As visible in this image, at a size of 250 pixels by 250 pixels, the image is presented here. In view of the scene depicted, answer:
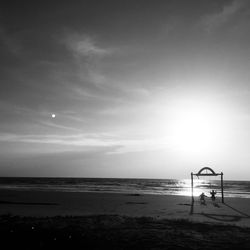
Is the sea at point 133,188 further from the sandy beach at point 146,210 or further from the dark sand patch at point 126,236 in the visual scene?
the dark sand patch at point 126,236

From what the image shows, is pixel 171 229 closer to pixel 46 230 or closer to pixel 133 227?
pixel 133 227

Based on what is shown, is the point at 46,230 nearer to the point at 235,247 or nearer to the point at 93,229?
the point at 93,229

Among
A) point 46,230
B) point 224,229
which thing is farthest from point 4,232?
point 224,229

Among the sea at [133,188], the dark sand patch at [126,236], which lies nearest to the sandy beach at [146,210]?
the dark sand patch at [126,236]

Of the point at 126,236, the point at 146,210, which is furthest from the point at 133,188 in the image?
the point at 126,236

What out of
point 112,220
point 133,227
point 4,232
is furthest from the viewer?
point 112,220

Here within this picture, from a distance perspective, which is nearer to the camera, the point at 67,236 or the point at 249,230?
the point at 67,236

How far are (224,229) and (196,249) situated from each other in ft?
15.3

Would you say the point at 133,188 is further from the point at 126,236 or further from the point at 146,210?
the point at 126,236

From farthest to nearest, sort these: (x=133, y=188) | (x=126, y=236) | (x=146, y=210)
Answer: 1. (x=133, y=188)
2. (x=146, y=210)
3. (x=126, y=236)

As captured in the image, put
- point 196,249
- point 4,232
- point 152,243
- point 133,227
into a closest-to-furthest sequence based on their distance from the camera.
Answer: point 196,249 < point 152,243 < point 4,232 < point 133,227

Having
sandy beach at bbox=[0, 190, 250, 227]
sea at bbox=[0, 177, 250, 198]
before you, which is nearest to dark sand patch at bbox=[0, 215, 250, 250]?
sandy beach at bbox=[0, 190, 250, 227]

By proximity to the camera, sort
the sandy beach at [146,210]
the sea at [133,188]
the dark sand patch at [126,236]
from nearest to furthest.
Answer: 1. the dark sand patch at [126,236]
2. the sandy beach at [146,210]
3. the sea at [133,188]

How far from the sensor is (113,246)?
34.4ft
